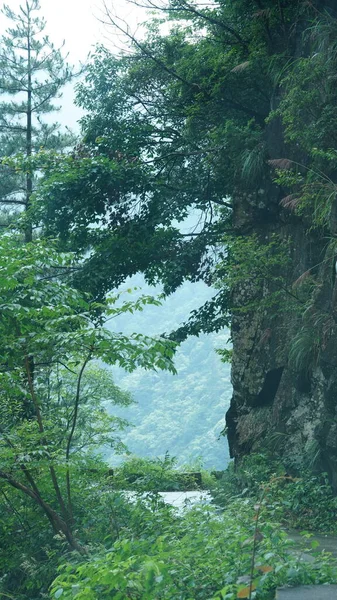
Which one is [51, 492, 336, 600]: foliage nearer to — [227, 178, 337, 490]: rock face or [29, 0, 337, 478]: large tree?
[227, 178, 337, 490]: rock face

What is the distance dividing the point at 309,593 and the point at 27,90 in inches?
599

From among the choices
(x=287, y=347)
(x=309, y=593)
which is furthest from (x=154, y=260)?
(x=309, y=593)

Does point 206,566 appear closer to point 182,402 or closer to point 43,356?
point 43,356

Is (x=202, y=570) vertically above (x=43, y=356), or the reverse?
(x=43, y=356)

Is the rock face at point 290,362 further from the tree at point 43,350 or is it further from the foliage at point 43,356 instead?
the tree at point 43,350

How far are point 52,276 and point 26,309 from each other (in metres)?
9.08

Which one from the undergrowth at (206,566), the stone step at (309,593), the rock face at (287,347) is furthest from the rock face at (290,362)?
the stone step at (309,593)

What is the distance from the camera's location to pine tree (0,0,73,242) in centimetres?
1680

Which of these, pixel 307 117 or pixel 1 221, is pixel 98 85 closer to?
pixel 1 221

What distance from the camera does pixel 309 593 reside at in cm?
361

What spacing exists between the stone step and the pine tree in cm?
1409

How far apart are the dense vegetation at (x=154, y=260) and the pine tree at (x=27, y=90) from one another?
0.15 ft

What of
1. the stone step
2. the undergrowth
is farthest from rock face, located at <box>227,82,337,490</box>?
the stone step

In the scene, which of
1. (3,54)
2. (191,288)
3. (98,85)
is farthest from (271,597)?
(191,288)
